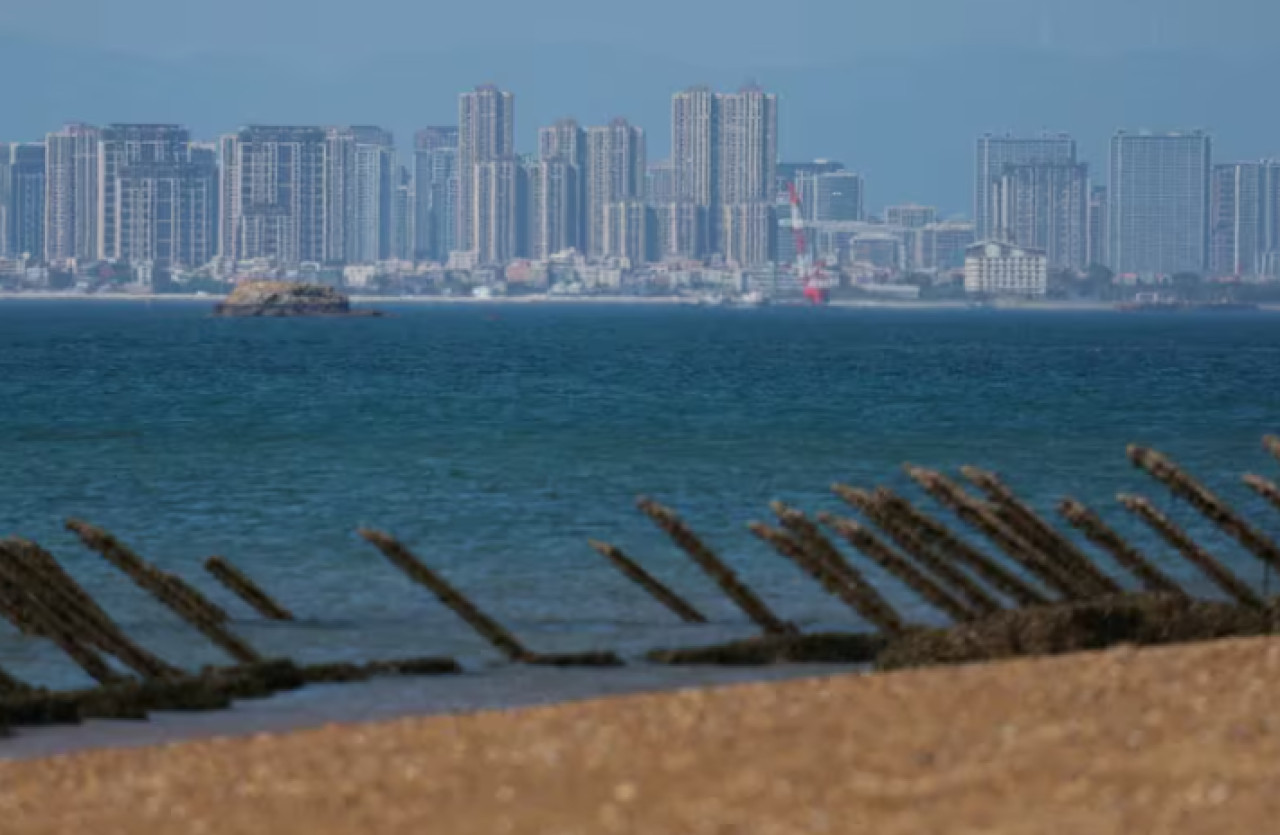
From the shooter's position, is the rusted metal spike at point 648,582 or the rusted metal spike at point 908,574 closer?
the rusted metal spike at point 908,574

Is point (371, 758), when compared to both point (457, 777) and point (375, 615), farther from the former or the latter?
point (375, 615)

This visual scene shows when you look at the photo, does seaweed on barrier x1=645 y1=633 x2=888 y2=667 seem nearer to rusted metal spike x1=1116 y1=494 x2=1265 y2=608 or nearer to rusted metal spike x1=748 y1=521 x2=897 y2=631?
rusted metal spike x1=748 y1=521 x2=897 y2=631

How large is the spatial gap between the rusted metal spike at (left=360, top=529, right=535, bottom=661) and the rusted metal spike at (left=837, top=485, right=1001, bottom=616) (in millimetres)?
3686

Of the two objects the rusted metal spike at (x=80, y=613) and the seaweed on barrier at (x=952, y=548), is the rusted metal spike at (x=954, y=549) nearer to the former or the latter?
the seaweed on barrier at (x=952, y=548)

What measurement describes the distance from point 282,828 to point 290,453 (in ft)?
161

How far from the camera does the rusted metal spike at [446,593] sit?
25.1 metres

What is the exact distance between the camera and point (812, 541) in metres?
25.0

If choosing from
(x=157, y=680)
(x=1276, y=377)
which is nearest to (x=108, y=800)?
(x=157, y=680)

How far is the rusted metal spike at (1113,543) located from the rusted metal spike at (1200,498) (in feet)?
2.09

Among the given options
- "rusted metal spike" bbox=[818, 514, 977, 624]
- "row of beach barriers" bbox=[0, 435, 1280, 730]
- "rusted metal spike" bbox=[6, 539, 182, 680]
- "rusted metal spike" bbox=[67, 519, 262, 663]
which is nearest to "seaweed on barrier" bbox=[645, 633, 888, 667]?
"row of beach barriers" bbox=[0, 435, 1280, 730]

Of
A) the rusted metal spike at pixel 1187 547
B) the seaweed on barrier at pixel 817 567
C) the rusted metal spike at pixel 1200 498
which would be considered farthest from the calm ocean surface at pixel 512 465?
the rusted metal spike at pixel 1200 498

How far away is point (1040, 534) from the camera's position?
24.0m

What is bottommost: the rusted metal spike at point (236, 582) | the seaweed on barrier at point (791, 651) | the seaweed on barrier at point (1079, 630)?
the seaweed on barrier at point (791, 651)

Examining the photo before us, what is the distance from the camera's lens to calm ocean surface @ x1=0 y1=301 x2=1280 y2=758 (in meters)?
29.8
